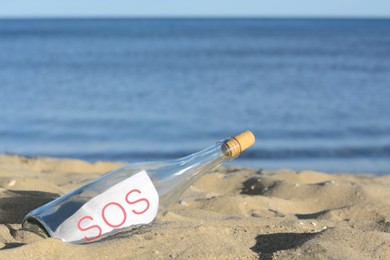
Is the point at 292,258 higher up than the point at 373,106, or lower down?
higher up

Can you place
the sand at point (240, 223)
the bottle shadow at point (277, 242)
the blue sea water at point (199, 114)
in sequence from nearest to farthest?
the sand at point (240, 223) → the bottle shadow at point (277, 242) → the blue sea water at point (199, 114)

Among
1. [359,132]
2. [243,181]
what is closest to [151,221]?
[243,181]

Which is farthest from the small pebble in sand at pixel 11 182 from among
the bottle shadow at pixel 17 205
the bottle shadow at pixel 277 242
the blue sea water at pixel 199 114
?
the blue sea water at pixel 199 114

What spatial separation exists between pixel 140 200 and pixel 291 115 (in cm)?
882

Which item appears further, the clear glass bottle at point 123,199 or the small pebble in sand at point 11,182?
the small pebble in sand at point 11,182

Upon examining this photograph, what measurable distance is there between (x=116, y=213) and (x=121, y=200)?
5 centimetres

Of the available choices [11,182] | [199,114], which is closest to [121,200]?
[11,182]

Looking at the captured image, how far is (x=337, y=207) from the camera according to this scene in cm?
409

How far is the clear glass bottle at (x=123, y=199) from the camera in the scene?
2773 millimetres

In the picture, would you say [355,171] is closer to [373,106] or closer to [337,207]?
[337,207]

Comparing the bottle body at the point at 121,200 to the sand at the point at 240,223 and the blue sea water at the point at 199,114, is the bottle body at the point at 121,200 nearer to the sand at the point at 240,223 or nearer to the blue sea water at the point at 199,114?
the sand at the point at 240,223

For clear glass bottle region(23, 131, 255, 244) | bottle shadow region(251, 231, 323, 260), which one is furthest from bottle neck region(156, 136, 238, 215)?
bottle shadow region(251, 231, 323, 260)

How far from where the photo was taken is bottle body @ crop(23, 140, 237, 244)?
9.09 ft

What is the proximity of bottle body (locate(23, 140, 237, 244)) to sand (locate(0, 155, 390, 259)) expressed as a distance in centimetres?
7
